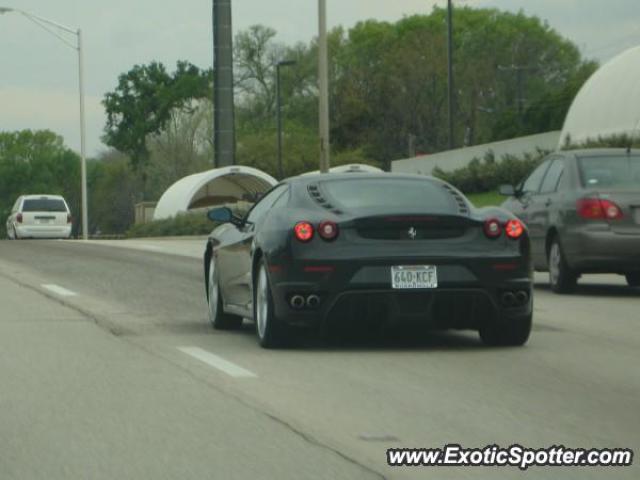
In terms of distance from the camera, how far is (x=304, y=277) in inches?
468

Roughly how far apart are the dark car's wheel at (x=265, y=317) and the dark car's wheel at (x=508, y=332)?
152 centimetres

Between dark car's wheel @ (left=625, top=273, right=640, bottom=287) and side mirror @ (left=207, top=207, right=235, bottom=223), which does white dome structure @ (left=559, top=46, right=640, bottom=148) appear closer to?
dark car's wheel @ (left=625, top=273, right=640, bottom=287)

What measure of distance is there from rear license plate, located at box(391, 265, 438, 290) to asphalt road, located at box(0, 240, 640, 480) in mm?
506

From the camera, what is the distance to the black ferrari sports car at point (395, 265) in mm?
11812

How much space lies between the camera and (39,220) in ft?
188

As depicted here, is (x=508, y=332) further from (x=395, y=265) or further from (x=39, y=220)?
(x=39, y=220)

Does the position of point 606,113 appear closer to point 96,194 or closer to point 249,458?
point 249,458

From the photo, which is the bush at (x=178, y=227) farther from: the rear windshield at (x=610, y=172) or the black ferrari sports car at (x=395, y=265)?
the black ferrari sports car at (x=395, y=265)

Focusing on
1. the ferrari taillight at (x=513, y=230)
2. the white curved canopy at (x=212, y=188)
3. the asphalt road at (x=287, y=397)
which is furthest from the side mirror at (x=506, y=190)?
the white curved canopy at (x=212, y=188)

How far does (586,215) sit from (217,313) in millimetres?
5551

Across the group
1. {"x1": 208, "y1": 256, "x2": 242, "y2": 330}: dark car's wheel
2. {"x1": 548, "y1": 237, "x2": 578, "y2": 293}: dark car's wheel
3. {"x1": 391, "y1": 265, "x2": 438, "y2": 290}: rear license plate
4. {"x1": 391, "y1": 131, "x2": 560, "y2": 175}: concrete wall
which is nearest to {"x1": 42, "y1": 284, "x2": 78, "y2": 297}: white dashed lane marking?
{"x1": 208, "y1": 256, "x2": 242, "y2": 330}: dark car's wheel

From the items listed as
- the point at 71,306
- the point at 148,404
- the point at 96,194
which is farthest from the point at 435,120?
the point at 148,404

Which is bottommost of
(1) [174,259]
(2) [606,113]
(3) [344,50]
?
(1) [174,259]

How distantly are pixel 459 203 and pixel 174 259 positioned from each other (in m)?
18.1
